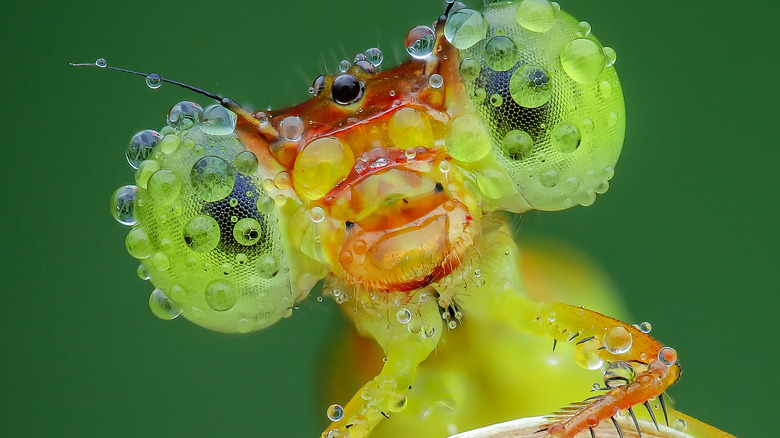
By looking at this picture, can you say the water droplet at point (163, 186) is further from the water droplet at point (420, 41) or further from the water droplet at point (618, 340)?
the water droplet at point (618, 340)

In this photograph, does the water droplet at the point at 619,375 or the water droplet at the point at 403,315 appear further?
the water droplet at the point at 403,315

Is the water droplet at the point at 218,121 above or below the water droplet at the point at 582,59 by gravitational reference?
above

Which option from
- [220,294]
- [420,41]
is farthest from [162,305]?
[420,41]

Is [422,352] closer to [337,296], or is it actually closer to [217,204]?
[337,296]

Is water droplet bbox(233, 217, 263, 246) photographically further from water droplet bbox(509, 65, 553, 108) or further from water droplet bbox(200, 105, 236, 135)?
water droplet bbox(509, 65, 553, 108)

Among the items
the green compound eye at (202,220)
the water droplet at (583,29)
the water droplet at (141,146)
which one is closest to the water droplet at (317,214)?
the green compound eye at (202,220)

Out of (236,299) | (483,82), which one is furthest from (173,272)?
(483,82)

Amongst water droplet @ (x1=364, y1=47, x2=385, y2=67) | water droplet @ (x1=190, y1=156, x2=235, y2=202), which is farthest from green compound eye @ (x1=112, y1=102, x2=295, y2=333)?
water droplet @ (x1=364, y1=47, x2=385, y2=67)
